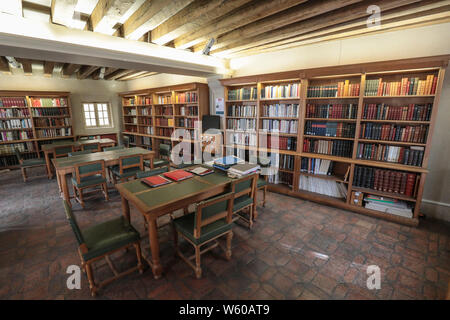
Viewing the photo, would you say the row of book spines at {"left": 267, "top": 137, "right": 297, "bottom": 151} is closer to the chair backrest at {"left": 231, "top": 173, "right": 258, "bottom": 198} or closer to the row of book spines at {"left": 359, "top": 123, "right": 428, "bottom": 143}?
the row of book spines at {"left": 359, "top": 123, "right": 428, "bottom": 143}

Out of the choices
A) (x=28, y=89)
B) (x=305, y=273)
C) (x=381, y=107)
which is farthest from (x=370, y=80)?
(x=28, y=89)

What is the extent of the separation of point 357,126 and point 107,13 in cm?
389

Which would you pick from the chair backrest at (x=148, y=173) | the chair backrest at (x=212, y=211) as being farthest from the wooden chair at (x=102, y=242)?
the chair backrest at (x=148, y=173)

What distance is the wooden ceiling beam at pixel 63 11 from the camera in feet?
7.80

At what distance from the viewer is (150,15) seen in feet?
8.81

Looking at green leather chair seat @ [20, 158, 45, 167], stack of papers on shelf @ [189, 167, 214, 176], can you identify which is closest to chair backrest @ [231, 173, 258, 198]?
stack of papers on shelf @ [189, 167, 214, 176]

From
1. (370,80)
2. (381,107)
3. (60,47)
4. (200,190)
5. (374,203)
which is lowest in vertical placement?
(374,203)

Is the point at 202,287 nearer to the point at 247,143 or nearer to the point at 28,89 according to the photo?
the point at 247,143

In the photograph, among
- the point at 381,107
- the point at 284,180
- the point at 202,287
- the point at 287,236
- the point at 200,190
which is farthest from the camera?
the point at 284,180

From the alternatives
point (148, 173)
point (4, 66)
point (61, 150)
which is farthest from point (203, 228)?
point (4, 66)

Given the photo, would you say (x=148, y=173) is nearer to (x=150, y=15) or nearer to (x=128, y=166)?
(x=128, y=166)

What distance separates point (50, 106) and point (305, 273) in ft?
27.6

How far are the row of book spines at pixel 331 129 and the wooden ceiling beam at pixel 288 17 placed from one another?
1748 millimetres

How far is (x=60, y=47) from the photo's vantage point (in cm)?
301
